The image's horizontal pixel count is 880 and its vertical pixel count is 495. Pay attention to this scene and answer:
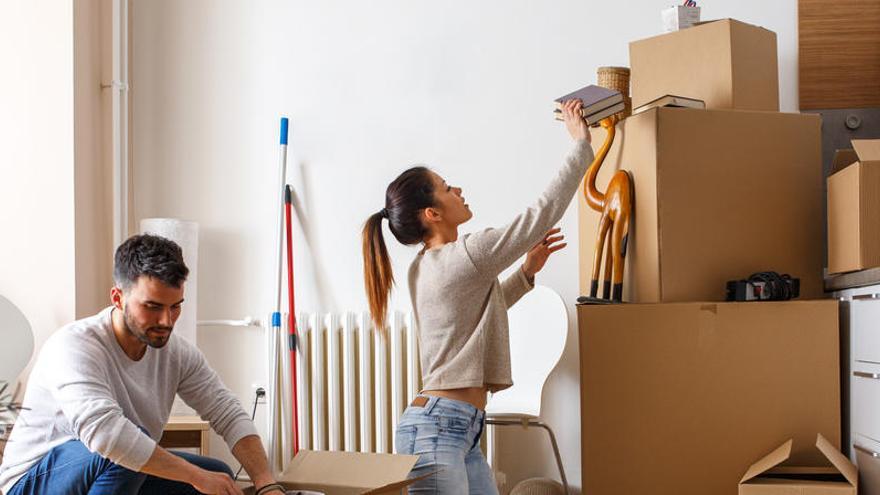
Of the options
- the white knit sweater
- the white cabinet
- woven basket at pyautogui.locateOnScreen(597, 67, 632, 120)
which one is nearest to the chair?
woven basket at pyautogui.locateOnScreen(597, 67, 632, 120)

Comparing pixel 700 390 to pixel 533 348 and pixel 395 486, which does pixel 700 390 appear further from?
pixel 395 486

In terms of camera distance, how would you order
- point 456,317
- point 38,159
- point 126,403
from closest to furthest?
point 456,317 < point 126,403 < point 38,159

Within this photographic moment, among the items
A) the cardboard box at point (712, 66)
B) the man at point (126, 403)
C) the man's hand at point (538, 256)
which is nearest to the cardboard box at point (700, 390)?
the man's hand at point (538, 256)

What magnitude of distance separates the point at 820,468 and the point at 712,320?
0.42m

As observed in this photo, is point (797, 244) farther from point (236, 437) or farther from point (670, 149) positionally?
point (236, 437)

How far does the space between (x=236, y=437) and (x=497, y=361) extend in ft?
2.10

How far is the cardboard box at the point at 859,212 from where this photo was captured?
7.14ft

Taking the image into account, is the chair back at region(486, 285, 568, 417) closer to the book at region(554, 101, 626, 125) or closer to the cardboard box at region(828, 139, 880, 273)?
the book at region(554, 101, 626, 125)

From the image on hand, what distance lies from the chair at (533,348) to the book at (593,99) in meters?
0.89

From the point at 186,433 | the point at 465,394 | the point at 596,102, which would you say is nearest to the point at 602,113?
the point at 596,102

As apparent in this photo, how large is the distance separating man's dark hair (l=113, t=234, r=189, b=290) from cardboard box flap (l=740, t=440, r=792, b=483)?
54.3 inches

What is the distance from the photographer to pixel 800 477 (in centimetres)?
226

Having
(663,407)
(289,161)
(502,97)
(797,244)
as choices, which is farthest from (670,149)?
(289,161)

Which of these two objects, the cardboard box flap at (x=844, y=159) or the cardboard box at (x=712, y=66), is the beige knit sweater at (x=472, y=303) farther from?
the cardboard box flap at (x=844, y=159)
